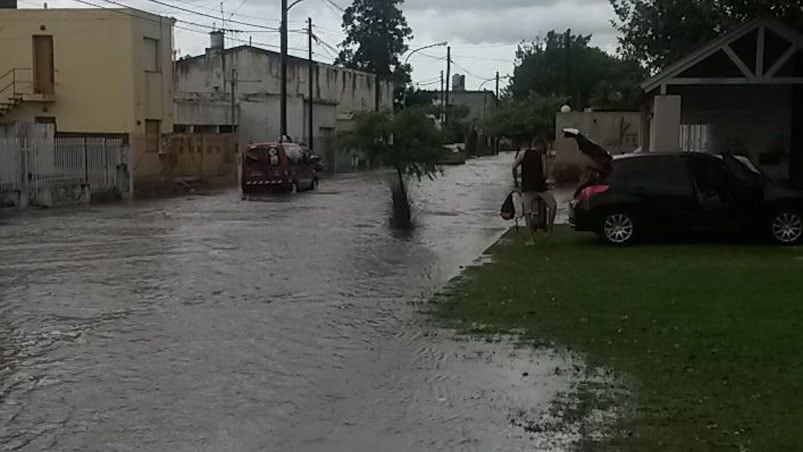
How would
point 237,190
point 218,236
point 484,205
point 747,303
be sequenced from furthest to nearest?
point 237,190 < point 484,205 < point 218,236 < point 747,303

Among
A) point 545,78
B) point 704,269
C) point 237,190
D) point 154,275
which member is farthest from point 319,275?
point 545,78

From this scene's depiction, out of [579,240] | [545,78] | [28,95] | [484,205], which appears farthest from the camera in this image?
[545,78]

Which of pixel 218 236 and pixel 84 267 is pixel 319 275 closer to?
pixel 84 267

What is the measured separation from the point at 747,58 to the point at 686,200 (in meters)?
7.59

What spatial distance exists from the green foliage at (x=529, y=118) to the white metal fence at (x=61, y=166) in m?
40.5

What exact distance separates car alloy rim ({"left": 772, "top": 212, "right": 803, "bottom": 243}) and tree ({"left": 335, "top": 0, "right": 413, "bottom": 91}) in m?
79.5

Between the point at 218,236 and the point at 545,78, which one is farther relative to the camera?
the point at 545,78

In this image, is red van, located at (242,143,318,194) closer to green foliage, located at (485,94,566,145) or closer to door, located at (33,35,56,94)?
door, located at (33,35,56,94)

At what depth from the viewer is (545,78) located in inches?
3526

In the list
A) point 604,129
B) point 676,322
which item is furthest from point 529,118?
point 676,322

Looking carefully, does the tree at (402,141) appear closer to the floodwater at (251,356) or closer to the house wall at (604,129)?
the floodwater at (251,356)

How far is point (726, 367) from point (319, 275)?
7635mm

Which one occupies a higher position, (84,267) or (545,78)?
(545,78)

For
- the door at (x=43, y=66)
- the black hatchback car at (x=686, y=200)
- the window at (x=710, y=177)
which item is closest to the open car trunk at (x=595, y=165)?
the black hatchback car at (x=686, y=200)
